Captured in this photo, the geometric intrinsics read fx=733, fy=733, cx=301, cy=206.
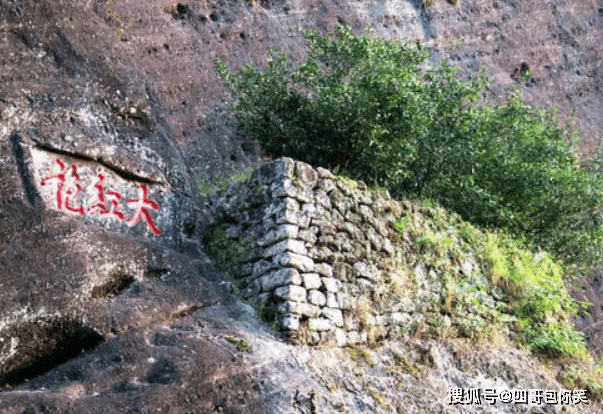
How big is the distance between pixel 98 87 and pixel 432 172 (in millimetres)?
4336

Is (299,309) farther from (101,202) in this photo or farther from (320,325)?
(101,202)

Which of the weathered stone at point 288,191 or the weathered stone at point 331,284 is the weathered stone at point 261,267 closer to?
the weathered stone at point 331,284

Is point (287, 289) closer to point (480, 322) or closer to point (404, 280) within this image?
point (404, 280)

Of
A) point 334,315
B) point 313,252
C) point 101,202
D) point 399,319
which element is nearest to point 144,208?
point 101,202

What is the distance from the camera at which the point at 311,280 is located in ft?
20.4

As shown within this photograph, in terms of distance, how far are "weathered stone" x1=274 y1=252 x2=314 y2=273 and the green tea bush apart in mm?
1804

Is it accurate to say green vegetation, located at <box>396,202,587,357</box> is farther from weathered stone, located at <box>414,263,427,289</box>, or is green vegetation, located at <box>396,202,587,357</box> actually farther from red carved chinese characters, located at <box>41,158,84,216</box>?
red carved chinese characters, located at <box>41,158,84,216</box>

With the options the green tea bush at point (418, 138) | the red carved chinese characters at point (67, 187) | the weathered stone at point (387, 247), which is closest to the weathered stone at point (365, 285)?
the weathered stone at point (387, 247)

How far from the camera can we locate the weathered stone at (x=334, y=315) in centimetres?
625

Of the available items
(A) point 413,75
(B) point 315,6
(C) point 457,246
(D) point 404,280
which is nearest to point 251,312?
(D) point 404,280

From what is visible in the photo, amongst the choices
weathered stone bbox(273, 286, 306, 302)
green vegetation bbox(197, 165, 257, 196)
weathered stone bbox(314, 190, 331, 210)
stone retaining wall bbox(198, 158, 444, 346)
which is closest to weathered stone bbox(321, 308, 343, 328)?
stone retaining wall bbox(198, 158, 444, 346)

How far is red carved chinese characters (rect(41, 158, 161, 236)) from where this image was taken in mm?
5613

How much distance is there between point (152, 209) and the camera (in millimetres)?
6336

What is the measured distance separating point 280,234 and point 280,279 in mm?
407
